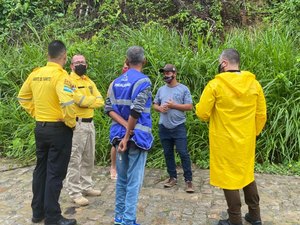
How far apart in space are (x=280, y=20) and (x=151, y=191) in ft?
17.5

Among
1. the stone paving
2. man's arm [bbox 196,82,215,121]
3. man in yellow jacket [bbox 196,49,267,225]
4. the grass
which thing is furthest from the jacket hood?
the grass

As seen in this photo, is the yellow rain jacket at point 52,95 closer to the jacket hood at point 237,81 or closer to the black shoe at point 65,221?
the black shoe at point 65,221

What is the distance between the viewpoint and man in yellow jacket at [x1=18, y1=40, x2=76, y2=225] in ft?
14.8

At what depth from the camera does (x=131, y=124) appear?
4219 millimetres

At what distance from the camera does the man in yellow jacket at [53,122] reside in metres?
4.51

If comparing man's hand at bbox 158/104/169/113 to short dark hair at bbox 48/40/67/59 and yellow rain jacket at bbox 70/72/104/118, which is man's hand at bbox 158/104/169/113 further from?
short dark hair at bbox 48/40/67/59

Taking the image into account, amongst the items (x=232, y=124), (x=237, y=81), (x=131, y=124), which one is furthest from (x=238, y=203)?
(x=131, y=124)

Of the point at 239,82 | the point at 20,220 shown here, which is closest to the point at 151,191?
the point at 20,220

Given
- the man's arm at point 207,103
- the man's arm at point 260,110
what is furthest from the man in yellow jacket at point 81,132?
the man's arm at point 260,110

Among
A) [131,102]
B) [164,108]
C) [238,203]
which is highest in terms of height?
[131,102]

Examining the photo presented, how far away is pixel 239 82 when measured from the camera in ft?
14.4

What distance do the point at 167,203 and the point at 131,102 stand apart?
1754mm

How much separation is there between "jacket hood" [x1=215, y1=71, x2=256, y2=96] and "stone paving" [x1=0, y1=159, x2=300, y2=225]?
61.4 inches

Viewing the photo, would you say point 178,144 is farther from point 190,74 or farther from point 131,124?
point 190,74
